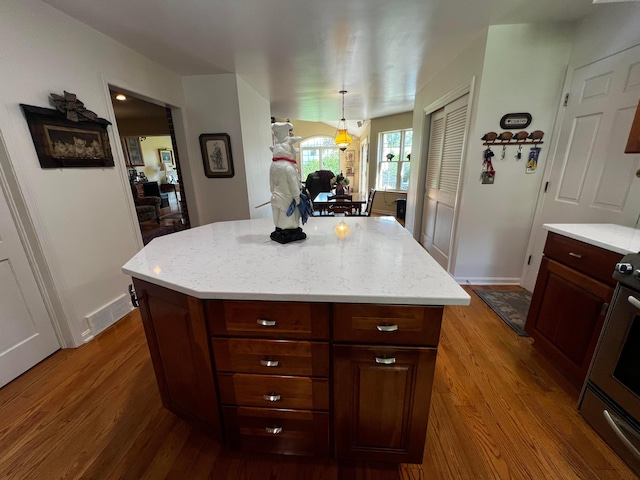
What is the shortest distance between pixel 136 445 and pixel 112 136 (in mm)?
2287

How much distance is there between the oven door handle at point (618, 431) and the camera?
102 cm

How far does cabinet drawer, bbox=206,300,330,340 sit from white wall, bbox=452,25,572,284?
2.28 m

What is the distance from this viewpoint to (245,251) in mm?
1247

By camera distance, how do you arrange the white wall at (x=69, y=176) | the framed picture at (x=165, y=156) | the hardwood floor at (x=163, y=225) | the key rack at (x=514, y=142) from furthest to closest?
the framed picture at (x=165, y=156)
the hardwood floor at (x=163, y=225)
the key rack at (x=514, y=142)
the white wall at (x=69, y=176)

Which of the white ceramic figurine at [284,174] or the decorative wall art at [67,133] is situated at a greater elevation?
the decorative wall art at [67,133]

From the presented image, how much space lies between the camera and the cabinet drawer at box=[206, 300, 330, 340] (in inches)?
35.0

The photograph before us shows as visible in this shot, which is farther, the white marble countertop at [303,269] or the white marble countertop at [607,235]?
the white marble countertop at [607,235]

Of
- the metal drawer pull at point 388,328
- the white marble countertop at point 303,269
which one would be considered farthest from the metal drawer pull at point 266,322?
the metal drawer pull at point 388,328

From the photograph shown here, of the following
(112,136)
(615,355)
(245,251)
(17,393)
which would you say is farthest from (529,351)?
(112,136)

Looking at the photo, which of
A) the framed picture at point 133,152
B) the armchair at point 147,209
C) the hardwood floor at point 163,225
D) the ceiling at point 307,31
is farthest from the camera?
the framed picture at point 133,152

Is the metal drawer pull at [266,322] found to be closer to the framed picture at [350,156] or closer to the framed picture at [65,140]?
the framed picture at [65,140]

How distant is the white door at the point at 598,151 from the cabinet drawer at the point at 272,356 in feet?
7.46

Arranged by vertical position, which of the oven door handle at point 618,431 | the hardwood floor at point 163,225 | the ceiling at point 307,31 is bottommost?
the hardwood floor at point 163,225

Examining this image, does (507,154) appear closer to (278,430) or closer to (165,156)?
(278,430)
